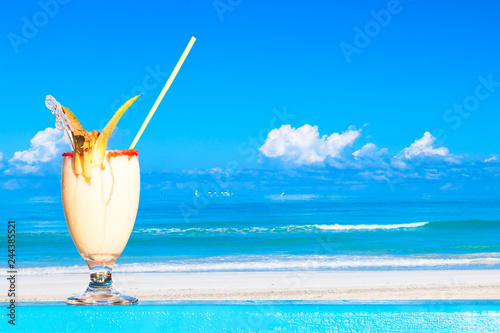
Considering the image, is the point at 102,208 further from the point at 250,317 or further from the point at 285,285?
the point at 285,285

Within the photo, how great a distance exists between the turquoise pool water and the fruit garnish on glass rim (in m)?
0.29

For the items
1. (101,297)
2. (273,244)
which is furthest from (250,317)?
(273,244)

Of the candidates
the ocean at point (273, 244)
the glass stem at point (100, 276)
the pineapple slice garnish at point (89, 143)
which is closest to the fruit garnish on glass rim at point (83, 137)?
the pineapple slice garnish at point (89, 143)

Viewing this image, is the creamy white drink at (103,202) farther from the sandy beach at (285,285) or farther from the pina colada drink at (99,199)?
the sandy beach at (285,285)

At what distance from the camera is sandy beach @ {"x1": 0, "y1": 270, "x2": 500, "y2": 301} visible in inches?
330

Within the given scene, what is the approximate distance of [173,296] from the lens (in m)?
8.35

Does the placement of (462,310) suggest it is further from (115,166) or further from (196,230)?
(196,230)

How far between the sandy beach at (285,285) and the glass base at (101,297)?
6.69m

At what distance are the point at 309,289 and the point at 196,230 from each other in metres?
12.8

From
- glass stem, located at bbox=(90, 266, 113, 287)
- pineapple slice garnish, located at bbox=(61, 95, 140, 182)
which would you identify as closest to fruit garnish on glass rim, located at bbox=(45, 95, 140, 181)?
pineapple slice garnish, located at bbox=(61, 95, 140, 182)

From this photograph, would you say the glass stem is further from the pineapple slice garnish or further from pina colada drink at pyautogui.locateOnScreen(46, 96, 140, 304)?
the pineapple slice garnish

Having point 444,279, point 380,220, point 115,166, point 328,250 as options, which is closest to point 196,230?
point 328,250

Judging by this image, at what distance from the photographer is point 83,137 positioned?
1.28 m

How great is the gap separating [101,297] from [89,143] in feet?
1.02
